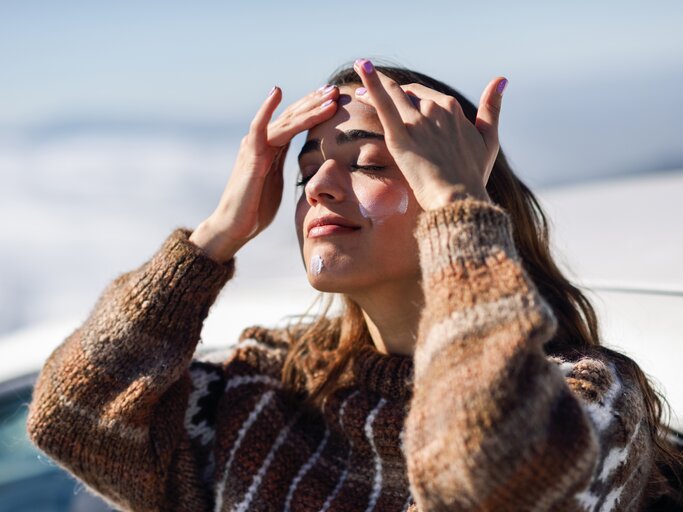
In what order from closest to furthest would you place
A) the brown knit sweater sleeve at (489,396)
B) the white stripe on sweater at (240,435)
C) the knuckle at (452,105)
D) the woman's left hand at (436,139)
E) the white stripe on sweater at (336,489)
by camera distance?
1. the brown knit sweater sleeve at (489,396)
2. the woman's left hand at (436,139)
3. the knuckle at (452,105)
4. the white stripe on sweater at (336,489)
5. the white stripe on sweater at (240,435)

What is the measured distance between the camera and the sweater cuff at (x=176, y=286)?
192 centimetres

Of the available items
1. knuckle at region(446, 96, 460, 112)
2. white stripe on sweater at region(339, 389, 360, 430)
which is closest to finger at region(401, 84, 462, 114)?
knuckle at region(446, 96, 460, 112)

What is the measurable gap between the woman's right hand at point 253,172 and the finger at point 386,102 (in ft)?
0.71

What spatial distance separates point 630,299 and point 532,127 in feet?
45.0

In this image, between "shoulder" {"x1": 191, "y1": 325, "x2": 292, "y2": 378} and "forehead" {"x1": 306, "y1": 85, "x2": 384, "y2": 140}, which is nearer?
"forehead" {"x1": 306, "y1": 85, "x2": 384, "y2": 140}

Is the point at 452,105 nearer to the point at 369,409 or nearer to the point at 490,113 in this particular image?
the point at 490,113

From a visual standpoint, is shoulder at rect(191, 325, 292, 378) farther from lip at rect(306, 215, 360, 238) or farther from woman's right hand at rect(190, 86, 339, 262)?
lip at rect(306, 215, 360, 238)

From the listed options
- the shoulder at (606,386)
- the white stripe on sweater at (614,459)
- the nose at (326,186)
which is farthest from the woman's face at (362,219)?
the white stripe on sweater at (614,459)

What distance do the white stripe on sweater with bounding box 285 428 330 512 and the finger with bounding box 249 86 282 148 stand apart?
645 millimetres

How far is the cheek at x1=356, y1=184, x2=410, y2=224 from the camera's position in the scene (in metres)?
1.76

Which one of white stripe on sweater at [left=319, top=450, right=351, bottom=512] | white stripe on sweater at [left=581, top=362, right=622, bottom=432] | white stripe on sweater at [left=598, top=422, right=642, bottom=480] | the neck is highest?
the neck

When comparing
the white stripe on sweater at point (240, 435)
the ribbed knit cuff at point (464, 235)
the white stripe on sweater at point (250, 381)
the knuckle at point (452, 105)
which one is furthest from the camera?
the white stripe on sweater at point (250, 381)

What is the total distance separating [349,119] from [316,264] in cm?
33

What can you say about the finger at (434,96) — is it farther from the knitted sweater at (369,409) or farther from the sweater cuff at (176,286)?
the sweater cuff at (176,286)
